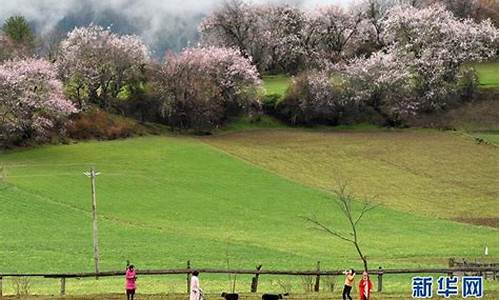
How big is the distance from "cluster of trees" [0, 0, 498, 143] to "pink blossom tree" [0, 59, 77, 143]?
0.10 metres

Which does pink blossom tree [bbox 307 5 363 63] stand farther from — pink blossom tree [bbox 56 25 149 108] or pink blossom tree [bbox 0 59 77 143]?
pink blossom tree [bbox 0 59 77 143]

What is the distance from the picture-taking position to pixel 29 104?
246 feet

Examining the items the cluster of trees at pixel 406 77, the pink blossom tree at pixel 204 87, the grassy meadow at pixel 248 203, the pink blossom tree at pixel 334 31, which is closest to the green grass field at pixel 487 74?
the cluster of trees at pixel 406 77

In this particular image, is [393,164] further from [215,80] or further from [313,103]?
[215,80]

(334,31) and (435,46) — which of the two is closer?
(435,46)

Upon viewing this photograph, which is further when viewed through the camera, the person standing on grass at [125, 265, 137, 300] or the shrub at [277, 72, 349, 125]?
the shrub at [277, 72, 349, 125]

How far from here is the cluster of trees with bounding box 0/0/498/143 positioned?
7762cm

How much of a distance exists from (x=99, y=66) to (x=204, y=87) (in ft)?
42.2

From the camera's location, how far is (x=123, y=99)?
89.8m

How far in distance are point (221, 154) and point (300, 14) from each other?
5551cm

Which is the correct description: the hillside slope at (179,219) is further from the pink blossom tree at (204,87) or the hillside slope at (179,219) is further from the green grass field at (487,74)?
the green grass field at (487,74)

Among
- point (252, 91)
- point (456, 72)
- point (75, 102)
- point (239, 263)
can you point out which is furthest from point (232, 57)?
point (239, 263)

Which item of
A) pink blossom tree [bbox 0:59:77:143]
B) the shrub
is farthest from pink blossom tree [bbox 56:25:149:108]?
the shrub

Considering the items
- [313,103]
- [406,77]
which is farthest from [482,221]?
[406,77]
